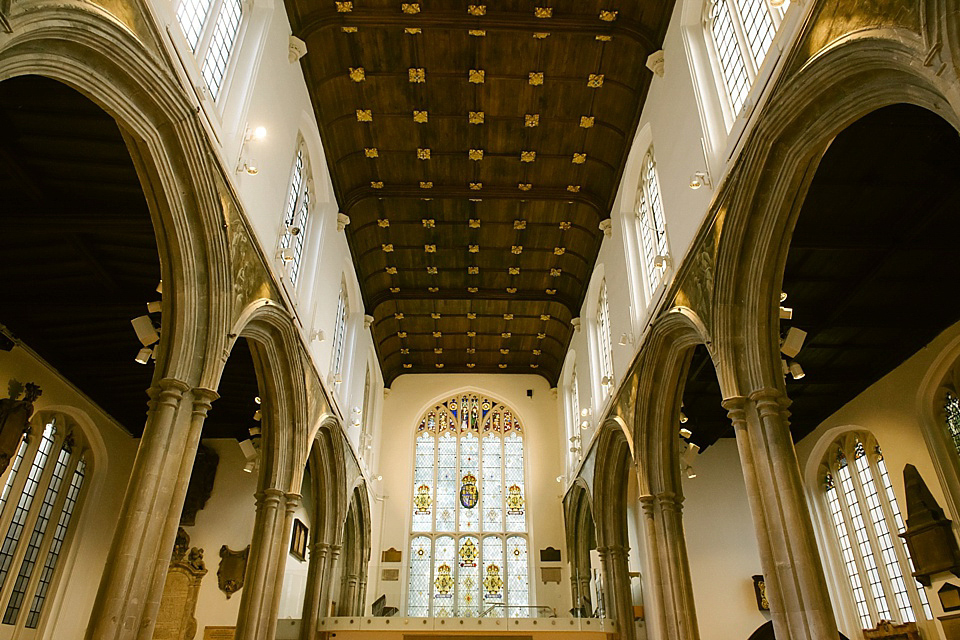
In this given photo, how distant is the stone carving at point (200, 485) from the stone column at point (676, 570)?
39.9ft

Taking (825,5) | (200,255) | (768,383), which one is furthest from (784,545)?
(200,255)

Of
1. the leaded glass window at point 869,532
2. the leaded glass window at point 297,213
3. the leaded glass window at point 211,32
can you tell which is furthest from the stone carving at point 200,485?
the leaded glass window at point 869,532

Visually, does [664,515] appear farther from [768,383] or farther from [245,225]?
[245,225]

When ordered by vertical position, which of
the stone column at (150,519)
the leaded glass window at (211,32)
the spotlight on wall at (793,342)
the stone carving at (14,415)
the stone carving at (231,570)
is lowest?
the stone column at (150,519)

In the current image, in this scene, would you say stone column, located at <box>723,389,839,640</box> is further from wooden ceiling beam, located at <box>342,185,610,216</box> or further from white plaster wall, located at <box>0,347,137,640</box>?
white plaster wall, located at <box>0,347,137,640</box>

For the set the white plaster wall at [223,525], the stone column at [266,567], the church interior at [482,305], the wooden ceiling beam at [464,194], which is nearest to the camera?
the church interior at [482,305]

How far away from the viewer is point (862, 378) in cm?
1502

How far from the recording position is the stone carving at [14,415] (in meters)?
12.7

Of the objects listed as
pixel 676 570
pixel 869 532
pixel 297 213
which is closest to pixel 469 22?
pixel 297 213

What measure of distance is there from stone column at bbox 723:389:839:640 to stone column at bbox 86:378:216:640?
6147 mm

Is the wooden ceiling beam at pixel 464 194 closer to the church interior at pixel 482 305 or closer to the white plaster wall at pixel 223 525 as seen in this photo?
the church interior at pixel 482 305

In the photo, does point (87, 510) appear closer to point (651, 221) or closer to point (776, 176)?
point (651, 221)

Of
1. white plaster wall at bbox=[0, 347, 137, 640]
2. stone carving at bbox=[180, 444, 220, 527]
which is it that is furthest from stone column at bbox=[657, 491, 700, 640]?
white plaster wall at bbox=[0, 347, 137, 640]

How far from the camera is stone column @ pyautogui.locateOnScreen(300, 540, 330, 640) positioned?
1502 centimetres
